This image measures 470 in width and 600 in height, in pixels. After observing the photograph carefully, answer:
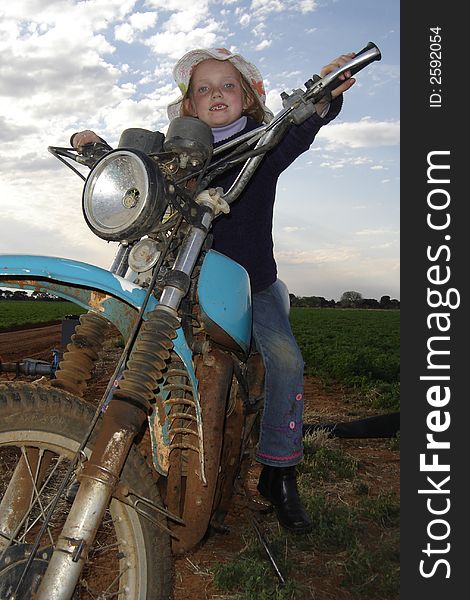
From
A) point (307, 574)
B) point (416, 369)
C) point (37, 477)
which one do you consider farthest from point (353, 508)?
point (37, 477)

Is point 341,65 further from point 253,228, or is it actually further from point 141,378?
point 141,378

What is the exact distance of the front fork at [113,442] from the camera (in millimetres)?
1656

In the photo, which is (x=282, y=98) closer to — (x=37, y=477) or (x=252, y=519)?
(x=37, y=477)

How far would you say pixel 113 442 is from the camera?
173 centimetres

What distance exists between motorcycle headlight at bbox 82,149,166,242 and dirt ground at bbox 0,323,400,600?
139 cm

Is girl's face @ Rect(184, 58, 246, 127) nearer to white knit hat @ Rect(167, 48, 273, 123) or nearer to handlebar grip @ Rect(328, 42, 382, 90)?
white knit hat @ Rect(167, 48, 273, 123)

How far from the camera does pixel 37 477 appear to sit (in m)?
2.02

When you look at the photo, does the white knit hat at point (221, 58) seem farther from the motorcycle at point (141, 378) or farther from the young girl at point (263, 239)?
the motorcycle at point (141, 378)

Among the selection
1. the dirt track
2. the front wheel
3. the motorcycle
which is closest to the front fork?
the motorcycle

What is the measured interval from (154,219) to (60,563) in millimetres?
1078

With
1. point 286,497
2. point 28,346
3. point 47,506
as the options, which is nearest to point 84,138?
point 47,506

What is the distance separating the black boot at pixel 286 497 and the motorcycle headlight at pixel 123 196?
1.65 metres

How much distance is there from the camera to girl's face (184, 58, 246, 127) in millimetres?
3154

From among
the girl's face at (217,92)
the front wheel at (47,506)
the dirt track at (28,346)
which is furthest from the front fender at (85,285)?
the dirt track at (28,346)
